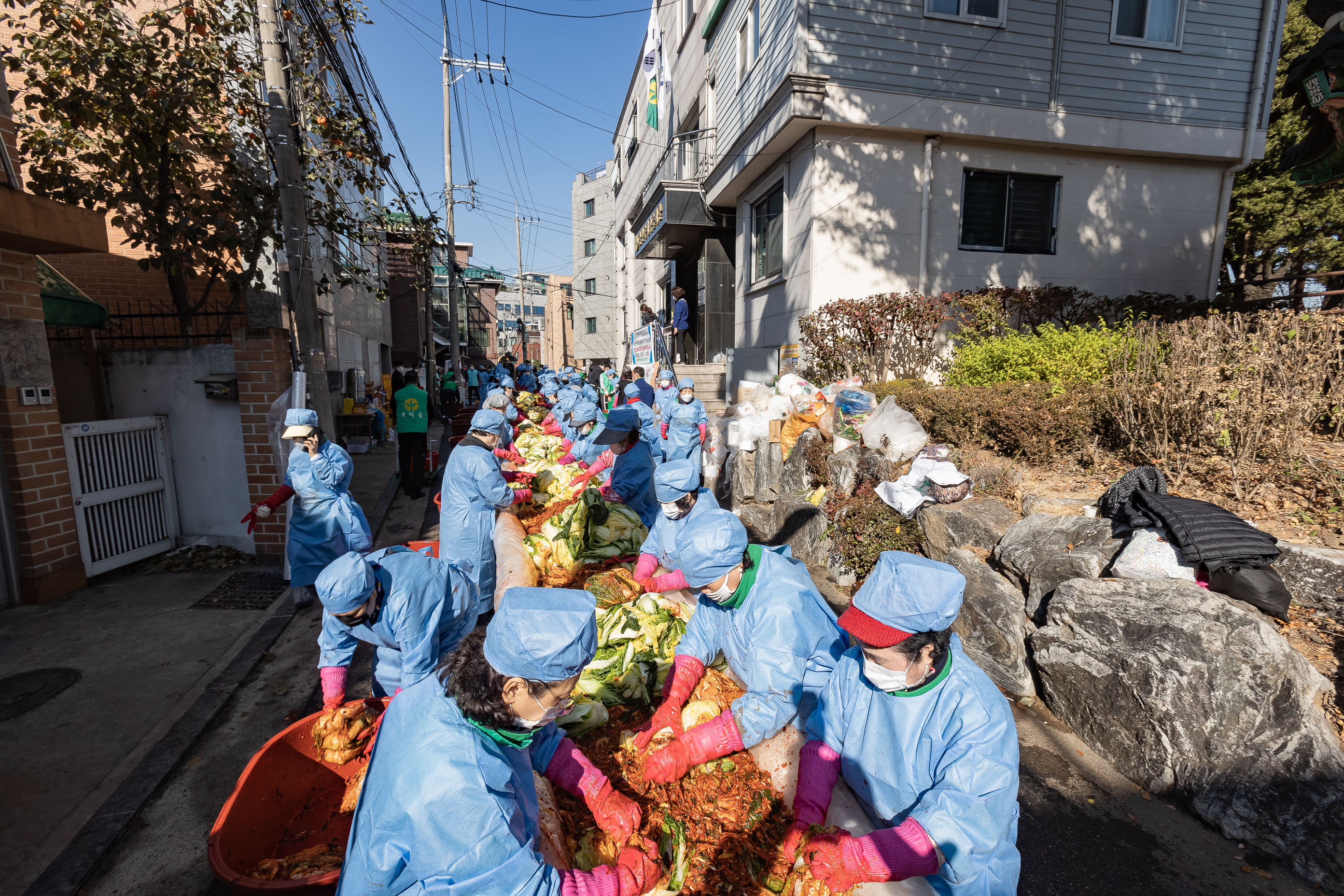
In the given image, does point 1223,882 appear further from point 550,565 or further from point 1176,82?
point 1176,82

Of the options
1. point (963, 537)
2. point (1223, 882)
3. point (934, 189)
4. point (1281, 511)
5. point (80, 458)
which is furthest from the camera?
point (934, 189)

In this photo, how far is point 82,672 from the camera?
4.18 m

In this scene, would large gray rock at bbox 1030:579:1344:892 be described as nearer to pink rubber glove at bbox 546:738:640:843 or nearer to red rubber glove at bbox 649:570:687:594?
red rubber glove at bbox 649:570:687:594

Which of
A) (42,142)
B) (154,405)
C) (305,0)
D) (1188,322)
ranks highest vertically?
(305,0)

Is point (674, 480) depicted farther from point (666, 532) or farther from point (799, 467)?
point (799, 467)

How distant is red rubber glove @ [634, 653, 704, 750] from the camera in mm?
2850

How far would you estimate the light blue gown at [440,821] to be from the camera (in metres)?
1.67

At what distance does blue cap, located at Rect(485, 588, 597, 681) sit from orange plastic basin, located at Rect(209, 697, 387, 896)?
117cm

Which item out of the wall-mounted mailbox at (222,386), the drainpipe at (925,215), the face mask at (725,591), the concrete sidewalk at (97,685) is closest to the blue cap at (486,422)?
the concrete sidewalk at (97,685)

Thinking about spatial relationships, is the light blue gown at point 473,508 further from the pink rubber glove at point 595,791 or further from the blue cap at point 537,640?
the blue cap at point 537,640

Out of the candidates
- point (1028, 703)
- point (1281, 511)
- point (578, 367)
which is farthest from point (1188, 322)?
point (578, 367)

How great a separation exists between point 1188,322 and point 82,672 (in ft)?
30.9

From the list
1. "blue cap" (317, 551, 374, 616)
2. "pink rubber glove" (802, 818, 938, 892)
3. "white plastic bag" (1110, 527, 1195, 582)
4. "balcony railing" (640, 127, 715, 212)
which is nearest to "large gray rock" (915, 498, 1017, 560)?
"white plastic bag" (1110, 527, 1195, 582)

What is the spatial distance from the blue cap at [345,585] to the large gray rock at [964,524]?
431 cm
